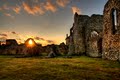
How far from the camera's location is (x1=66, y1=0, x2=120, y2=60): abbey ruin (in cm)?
1657

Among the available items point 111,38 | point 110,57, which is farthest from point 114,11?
point 110,57

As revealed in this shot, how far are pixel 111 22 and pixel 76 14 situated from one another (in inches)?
491

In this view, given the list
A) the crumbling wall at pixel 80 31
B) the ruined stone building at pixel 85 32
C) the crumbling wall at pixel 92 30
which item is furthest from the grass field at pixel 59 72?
the crumbling wall at pixel 80 31

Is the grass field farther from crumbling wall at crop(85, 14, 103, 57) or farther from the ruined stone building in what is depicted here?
the ruined stone building

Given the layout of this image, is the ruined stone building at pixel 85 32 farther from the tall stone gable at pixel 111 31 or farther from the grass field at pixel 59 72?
the grass field at pixel 59 72

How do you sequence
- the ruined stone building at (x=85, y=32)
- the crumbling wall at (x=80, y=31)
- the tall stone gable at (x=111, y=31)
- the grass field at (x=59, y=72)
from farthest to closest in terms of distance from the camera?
the crumbling wall at (x=80, y=31) < the ruined stone building at (x=85, y=32) < the tall stone gable at (x=111, y=31) < the grass field at (x=59, y=72)

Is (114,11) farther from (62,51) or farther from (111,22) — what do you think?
(62,51)

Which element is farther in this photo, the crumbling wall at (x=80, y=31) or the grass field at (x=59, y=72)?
the crumbling wall at (x=80, y=31)

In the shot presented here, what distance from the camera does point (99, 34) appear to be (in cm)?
2267

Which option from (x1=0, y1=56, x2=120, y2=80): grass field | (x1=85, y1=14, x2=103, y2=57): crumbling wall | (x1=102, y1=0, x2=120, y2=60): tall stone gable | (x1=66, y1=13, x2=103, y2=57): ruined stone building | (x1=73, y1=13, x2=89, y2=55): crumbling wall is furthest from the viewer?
(x1=73, y1=13, x2=89, y2=55): crumbling wall

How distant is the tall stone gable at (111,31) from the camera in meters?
16.1

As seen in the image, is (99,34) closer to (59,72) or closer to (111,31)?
(111,31)

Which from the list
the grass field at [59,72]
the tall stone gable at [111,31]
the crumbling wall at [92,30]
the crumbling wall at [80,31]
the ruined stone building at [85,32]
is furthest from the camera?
the crumbling wall at [80,31]

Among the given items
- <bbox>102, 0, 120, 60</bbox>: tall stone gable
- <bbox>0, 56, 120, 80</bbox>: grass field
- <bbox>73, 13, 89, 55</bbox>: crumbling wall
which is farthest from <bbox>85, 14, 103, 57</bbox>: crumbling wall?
<bbox>0, 56, 120, 80</bbox>: grass field
